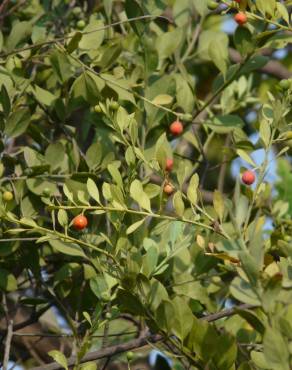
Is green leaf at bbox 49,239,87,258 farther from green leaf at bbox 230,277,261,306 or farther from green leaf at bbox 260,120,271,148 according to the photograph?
green leaf at bbox 230,277,261,306

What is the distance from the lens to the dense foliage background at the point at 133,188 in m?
1.38

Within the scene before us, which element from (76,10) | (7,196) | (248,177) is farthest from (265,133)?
(76,10)

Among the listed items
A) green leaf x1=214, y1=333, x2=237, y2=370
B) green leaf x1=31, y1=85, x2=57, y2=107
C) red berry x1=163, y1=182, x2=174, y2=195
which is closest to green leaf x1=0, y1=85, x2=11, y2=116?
green leaf x1=31, y1=85, x2=57, y2=107

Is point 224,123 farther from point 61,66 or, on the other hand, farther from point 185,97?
point 61,66

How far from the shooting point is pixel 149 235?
1726mm

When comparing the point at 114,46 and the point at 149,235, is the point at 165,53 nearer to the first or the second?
the point at 114,46

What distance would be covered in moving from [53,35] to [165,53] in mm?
244

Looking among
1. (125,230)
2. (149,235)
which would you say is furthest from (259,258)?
(149,235)

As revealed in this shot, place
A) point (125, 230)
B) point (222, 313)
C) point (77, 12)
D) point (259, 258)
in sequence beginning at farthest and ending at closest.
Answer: point (77, 12) < point (125, 230) < point (222, 313) < point (259, 258)

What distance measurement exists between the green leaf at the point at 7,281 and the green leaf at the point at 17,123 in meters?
0.25

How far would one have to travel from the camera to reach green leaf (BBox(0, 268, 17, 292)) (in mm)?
1779

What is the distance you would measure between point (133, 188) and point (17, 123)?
1.31ft

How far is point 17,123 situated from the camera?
1752 millimetres

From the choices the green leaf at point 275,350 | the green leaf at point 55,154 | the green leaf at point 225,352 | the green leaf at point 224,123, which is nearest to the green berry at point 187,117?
the green leaf at point 224,123
